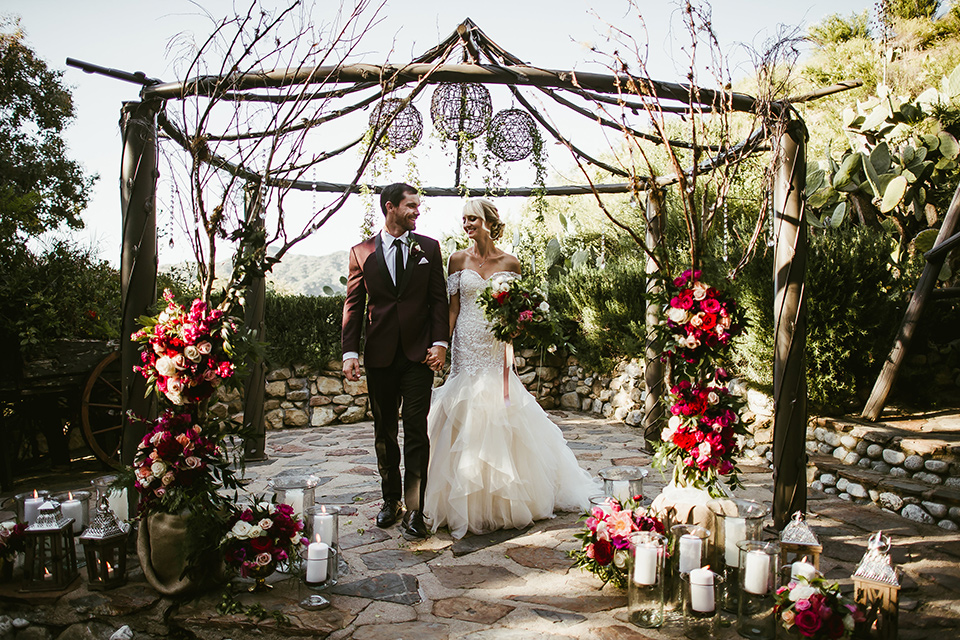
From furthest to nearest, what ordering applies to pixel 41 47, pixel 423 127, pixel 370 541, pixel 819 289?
pixel 41 47
pixel 423 127
pixel 819 289
pixel 370 541

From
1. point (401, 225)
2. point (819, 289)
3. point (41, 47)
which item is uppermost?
point (41, 47)

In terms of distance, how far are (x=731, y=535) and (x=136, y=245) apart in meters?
3.47

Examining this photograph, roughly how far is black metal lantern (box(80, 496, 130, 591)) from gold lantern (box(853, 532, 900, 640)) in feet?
10.5

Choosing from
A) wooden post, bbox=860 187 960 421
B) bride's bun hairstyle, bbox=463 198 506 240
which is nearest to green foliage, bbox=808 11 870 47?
wooden post, bbox=860 187 960 421

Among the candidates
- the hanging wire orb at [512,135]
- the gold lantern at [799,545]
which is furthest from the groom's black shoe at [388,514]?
the hanging wire orb at [512,135]

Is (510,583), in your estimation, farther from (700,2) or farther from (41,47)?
(41,47)

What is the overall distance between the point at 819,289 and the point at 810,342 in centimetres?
44

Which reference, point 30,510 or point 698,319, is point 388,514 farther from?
point 698,319

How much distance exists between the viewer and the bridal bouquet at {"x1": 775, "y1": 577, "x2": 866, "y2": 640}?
7.32ft

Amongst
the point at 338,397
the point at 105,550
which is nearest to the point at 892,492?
the point at 105,550

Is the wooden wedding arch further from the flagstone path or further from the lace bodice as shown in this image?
the lace bodice

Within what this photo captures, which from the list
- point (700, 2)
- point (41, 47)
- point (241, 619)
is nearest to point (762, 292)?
point (700, 2)

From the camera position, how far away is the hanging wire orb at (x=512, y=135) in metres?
5.29

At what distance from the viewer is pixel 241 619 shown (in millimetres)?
2588
